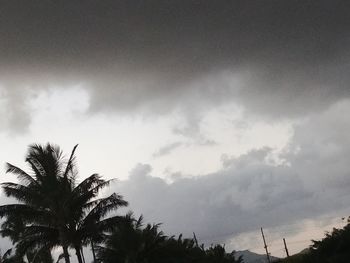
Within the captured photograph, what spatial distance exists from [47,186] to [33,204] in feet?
4.34

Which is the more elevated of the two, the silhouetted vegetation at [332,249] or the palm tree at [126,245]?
the palm tree at [126,245]

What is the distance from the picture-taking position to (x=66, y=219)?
31438 millimetres

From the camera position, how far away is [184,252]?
37.8 meters

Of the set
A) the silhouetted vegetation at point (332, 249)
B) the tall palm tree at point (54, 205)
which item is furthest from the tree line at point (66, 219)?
the silhouetted vegetation at point (332, 249)

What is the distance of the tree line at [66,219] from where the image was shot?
3089cm

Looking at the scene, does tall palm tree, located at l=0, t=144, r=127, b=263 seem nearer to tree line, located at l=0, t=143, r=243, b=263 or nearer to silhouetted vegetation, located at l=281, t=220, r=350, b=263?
tree line, located at l=0, t=143, r=243, b=263

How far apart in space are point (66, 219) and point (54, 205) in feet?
3.68

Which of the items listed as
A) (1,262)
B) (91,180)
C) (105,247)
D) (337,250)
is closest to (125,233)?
(105,247)

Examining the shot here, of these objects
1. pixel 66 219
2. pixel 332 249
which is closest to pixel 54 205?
pixel 66 219

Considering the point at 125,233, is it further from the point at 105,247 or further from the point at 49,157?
the point at 49,157

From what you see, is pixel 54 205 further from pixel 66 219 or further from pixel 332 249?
pixel 332 249

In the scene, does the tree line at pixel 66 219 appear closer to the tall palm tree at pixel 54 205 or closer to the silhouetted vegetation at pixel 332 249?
the tall palm tree at pixel 54 205

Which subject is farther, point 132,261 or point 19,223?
point 132,261

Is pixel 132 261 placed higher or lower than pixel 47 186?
lower
